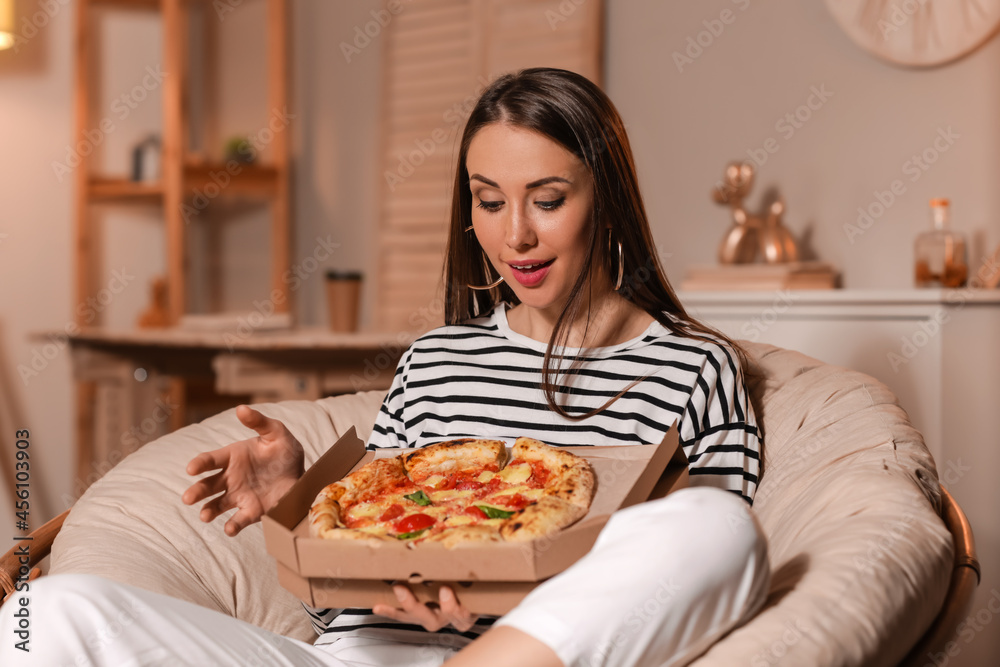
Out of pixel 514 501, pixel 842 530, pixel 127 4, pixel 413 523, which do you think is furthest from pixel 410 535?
pixel 127 4

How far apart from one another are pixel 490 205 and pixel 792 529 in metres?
0.57

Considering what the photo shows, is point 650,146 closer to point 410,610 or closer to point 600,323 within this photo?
point 600,323

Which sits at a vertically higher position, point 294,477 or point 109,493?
point 294,477

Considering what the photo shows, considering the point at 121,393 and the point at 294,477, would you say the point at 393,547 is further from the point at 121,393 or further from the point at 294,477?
the point at 121,393

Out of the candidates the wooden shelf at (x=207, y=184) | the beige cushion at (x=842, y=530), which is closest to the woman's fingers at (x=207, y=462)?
the beige cushion at (x=842, y=530)

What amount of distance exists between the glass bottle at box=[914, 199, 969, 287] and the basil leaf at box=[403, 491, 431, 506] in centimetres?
154

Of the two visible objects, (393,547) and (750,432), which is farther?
(750,432)

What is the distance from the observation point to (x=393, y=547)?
0.80 m

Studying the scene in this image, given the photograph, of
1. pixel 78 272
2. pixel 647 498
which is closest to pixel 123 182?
pixel 78 272

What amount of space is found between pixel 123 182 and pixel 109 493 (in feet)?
7.86

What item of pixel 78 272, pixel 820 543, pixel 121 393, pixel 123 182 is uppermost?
pixel 123 182

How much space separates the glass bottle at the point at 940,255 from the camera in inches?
80.1

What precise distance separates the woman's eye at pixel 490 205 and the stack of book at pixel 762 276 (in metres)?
1.09

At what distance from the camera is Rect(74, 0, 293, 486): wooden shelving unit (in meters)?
3.40
